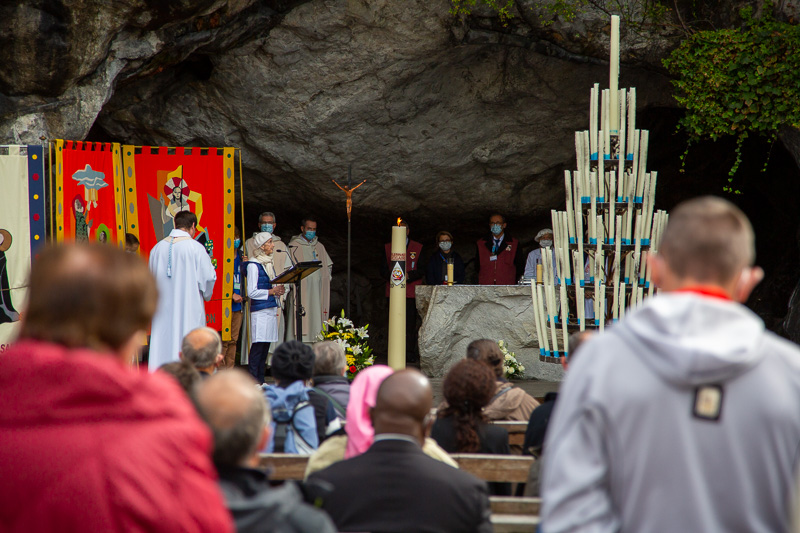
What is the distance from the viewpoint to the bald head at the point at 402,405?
2.36m

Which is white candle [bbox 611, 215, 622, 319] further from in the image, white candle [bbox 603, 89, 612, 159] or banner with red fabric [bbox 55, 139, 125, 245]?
banner with red fabric [bbox 55, 139, 125, 245]

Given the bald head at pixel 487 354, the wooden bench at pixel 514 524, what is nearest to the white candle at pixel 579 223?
the bald head at pixel 487 354

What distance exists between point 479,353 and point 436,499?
1916mm

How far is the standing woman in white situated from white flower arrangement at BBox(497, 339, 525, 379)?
8.49 ft

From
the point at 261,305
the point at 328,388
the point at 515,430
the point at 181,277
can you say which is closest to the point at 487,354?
the point at 515,430

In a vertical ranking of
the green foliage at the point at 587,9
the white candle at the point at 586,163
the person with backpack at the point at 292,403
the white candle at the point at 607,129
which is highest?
the green foliage at the point at 587,9

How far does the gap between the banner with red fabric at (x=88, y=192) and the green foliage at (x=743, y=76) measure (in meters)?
5.74

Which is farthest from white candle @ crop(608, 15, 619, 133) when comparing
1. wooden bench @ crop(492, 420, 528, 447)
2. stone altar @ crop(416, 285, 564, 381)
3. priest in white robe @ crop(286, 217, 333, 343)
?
priest in white robe @ crop(286, 217, 333, 343)

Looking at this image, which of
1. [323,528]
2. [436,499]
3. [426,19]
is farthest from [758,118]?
[323,528]

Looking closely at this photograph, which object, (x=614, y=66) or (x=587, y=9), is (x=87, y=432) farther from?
(x=587, y=9)

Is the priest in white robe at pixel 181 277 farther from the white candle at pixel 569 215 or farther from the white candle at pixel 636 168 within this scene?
the white candle at pixel 636 168

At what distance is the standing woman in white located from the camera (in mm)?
8703

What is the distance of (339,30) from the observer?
865 cm

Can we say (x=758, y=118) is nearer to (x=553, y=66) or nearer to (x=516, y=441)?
(x=553, y=66)
